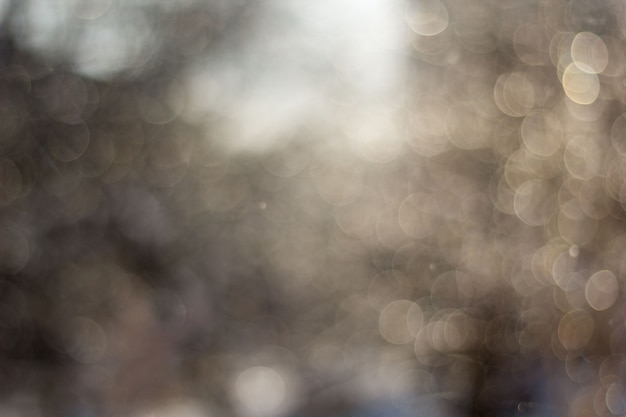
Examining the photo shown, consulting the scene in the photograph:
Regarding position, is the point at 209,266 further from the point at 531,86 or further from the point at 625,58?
the point at 625,58

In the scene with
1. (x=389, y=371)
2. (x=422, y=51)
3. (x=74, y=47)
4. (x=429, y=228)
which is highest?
(x=74, y=47)

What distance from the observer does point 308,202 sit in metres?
3.38

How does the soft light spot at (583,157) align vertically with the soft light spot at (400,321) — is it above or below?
above

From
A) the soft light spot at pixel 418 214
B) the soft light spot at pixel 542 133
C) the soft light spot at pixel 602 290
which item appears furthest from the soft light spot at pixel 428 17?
the soft light spot at pixel 602 290

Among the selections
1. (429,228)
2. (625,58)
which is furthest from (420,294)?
(625,58)

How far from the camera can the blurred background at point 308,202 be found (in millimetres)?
2789

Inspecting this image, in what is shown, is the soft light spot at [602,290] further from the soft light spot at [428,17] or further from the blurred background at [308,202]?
the soft light spot at [428,17]

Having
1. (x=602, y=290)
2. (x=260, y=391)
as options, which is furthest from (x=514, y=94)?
(x=260, y=391)

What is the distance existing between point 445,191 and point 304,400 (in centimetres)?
115

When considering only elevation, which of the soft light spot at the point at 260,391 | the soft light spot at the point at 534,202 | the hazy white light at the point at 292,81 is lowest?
the soft light spot at the point at 260,391

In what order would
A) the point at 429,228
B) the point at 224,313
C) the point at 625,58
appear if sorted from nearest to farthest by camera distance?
the point at 625,58 < the point at 429,228 < the point at 224,313

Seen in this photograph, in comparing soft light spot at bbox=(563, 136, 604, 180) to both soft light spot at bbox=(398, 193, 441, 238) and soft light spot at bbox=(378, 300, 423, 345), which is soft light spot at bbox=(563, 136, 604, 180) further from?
soft light spot at bbox=(378, 300, 423, 345)

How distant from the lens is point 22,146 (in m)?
2.78

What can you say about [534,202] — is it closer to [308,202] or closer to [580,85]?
[580,85]
